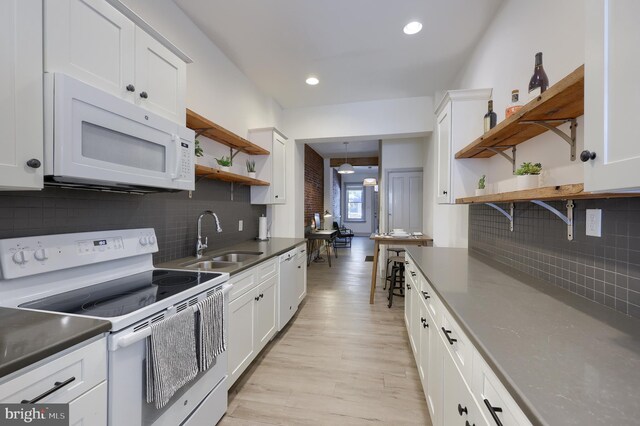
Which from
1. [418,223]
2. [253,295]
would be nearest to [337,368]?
[253,295]

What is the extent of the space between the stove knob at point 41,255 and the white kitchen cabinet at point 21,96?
342 millimetres

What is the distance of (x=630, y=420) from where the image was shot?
53cm

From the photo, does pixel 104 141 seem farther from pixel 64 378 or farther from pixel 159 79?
pixel 64 378

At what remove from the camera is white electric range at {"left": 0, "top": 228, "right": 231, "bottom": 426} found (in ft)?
3.27

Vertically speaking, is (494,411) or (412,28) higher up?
(412,28)

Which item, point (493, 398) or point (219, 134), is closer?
point (493, 398)

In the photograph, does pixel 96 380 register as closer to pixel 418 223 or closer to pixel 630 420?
pixel 630 420

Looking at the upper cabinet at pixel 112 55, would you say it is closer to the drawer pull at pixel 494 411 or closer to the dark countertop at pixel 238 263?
the dark countertop at pixel 238 263

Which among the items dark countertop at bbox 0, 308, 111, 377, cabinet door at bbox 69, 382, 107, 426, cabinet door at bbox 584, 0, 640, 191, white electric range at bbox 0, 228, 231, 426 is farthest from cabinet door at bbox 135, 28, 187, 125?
cabinet door at bbox 584, 0, 640, 191

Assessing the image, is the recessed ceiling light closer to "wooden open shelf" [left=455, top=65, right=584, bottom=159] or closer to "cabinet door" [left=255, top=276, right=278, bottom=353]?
"wooden open shelf" [left=455, top=65, right=584, bottom=159]

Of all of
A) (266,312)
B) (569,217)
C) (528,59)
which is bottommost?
(266,312)

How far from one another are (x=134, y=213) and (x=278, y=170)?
6.48 ft

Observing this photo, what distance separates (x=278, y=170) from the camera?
352 cm

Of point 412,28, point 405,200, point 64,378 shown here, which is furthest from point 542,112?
point 405,200
